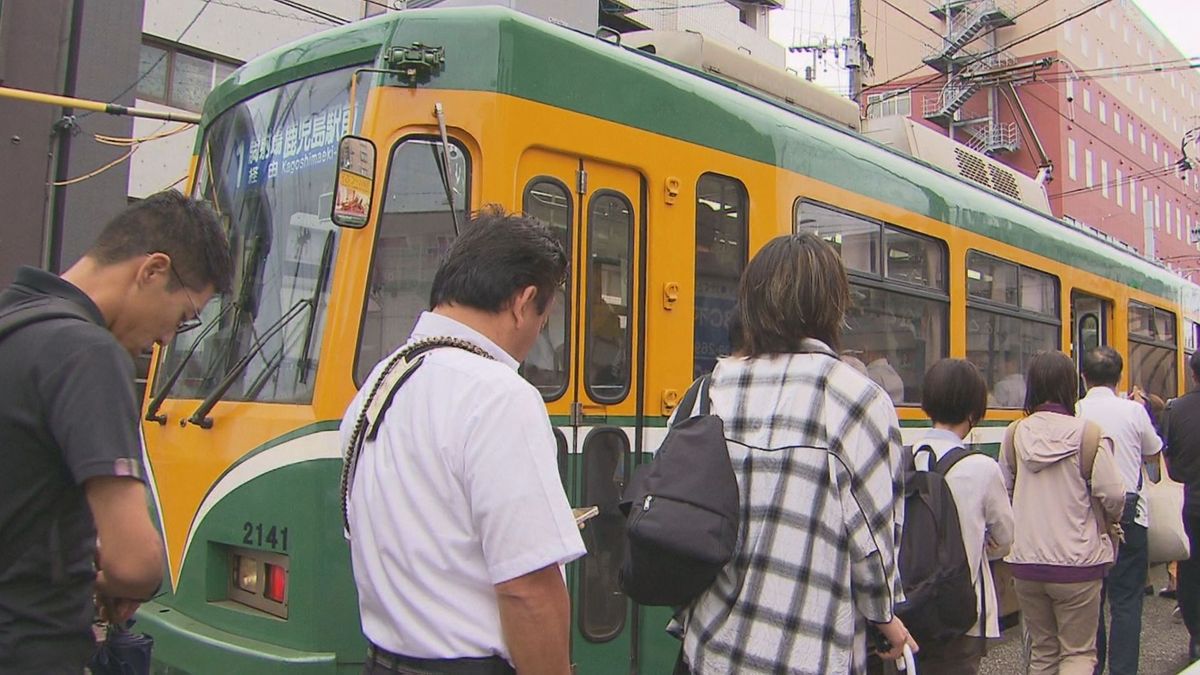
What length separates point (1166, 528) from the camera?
569cm

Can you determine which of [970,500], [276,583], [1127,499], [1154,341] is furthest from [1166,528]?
[1154,341]

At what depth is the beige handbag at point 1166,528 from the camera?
5.63 meters

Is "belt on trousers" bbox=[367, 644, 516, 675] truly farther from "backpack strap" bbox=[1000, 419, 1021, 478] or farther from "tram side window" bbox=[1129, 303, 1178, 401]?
"tram side window" bbox=[1129, 303, 1178, 401]

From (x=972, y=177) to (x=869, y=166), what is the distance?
7.50 feet

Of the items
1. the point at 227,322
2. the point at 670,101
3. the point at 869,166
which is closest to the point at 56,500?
the point at 227,322

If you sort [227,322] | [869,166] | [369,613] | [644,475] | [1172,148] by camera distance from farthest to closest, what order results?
[1172,148]
[869,166]
[227,322]
[644,475]
[369,613]

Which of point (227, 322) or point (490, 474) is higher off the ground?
point (227, 322)

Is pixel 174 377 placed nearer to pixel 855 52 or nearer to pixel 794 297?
pixel 794 297

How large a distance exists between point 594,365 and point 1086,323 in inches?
240

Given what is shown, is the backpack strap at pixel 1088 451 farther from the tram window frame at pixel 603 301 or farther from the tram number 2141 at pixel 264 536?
the tram number 2141 at pixel 264 536

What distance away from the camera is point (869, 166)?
19.1 ft

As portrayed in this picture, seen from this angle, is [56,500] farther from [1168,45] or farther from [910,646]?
[1168,45]

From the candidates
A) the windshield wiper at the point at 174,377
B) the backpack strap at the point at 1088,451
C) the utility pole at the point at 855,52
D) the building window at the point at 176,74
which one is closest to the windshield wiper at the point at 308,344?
the windshield wiper at the point at 174,377

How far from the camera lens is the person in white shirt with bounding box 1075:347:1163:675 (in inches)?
201
